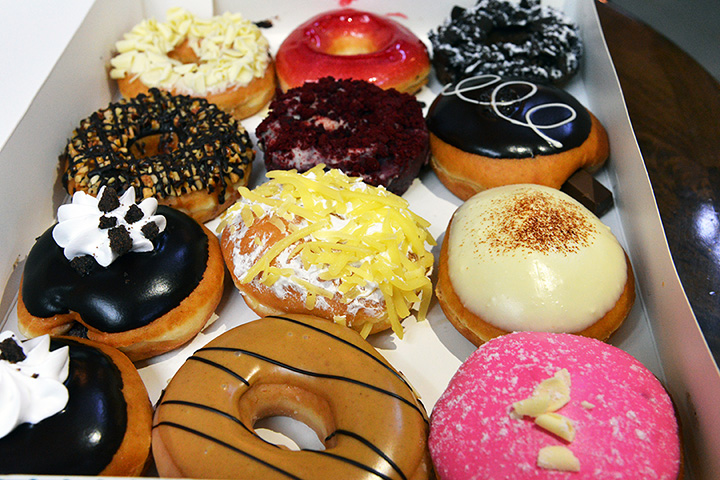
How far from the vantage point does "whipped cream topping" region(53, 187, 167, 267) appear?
80.4 inches

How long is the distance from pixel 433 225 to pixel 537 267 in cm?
83

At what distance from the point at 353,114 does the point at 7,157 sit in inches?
57.6

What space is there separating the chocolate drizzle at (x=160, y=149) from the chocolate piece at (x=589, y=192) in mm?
1530

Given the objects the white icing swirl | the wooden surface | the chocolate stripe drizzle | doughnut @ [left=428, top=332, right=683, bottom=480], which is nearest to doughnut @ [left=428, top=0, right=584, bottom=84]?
the white icing swirl

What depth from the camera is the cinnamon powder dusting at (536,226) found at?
6.79 feet

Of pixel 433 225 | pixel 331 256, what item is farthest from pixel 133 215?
pixel 433 225

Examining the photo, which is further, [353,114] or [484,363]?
[353,114]

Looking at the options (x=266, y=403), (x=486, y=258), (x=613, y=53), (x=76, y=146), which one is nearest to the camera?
(x=266, y=403)

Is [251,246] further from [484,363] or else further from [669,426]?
[669,426]

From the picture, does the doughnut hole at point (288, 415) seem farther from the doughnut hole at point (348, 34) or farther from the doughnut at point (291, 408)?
the doughnut hole at point (348, 34)

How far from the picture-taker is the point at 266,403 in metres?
1.92

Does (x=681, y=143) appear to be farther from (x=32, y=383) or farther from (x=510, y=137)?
(x=32, y=383)

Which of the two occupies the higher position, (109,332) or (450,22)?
(450,22)

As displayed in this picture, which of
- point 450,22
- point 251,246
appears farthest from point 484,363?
point 450,22
